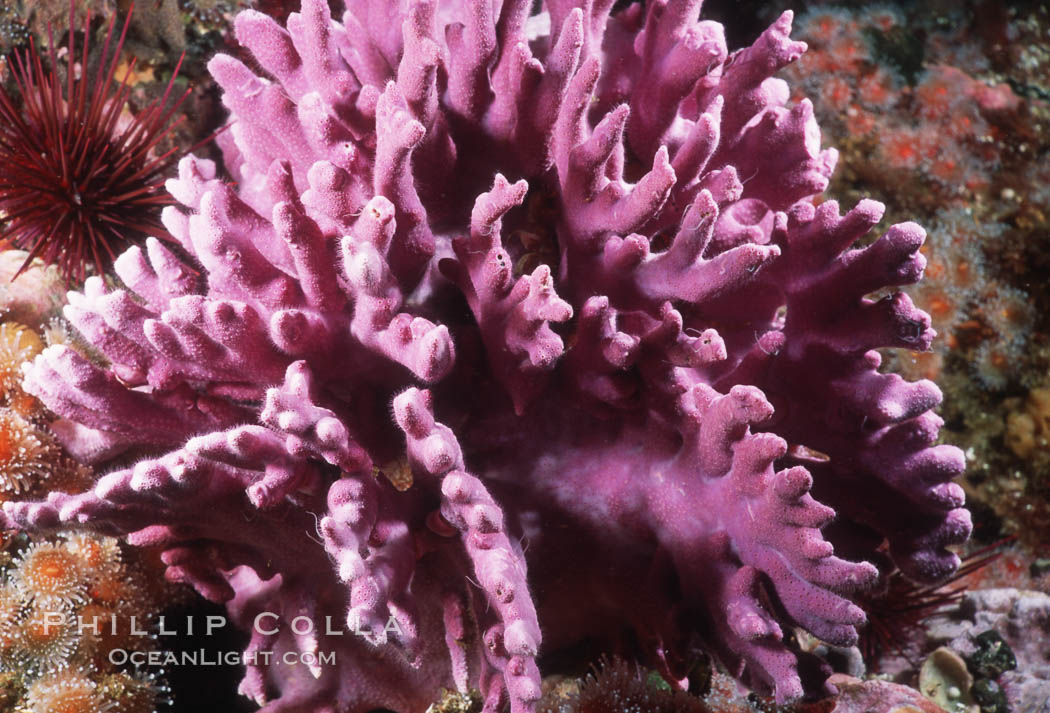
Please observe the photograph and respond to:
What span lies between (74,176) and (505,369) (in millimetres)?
1891

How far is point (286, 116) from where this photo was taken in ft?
6.38

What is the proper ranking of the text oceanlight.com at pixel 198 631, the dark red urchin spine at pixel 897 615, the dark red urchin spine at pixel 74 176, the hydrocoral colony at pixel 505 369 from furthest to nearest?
the dark red urchin spine at pixel 897 615
the dark red urchin spine at pixel 74 176
the text oceanlight.com at pixel 198 631
the hydrocoral colony at pixel 505 369

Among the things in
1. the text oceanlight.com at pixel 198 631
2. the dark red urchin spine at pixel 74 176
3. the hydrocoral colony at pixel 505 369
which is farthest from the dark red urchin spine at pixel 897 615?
the dark red urchin spine at pixel 74 176

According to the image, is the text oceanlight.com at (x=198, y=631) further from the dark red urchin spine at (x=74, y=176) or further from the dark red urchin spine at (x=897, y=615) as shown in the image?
the dark red urchin spine at (x=897, y=615)

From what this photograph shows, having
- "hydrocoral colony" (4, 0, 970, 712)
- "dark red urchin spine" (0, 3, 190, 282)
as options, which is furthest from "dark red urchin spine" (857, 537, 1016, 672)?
"dark red urchin spine" (0, 3, 190, 282)

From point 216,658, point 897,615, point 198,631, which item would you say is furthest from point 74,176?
point 897,615

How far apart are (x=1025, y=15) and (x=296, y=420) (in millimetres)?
6706

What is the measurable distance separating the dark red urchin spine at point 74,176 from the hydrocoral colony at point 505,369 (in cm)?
74

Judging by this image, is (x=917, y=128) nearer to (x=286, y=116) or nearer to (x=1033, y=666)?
(x=1033, y=666)

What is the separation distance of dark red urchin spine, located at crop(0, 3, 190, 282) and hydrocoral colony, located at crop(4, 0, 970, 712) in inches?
29.0

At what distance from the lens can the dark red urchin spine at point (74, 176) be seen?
2494 millimetres

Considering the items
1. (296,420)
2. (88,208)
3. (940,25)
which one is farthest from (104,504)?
(940,25)

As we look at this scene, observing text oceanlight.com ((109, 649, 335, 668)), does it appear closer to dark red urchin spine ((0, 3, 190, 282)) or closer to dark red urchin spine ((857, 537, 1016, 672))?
dark red urchin spine ((0, 3, 190, 282))

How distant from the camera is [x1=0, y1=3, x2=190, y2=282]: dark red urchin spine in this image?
2494mm
